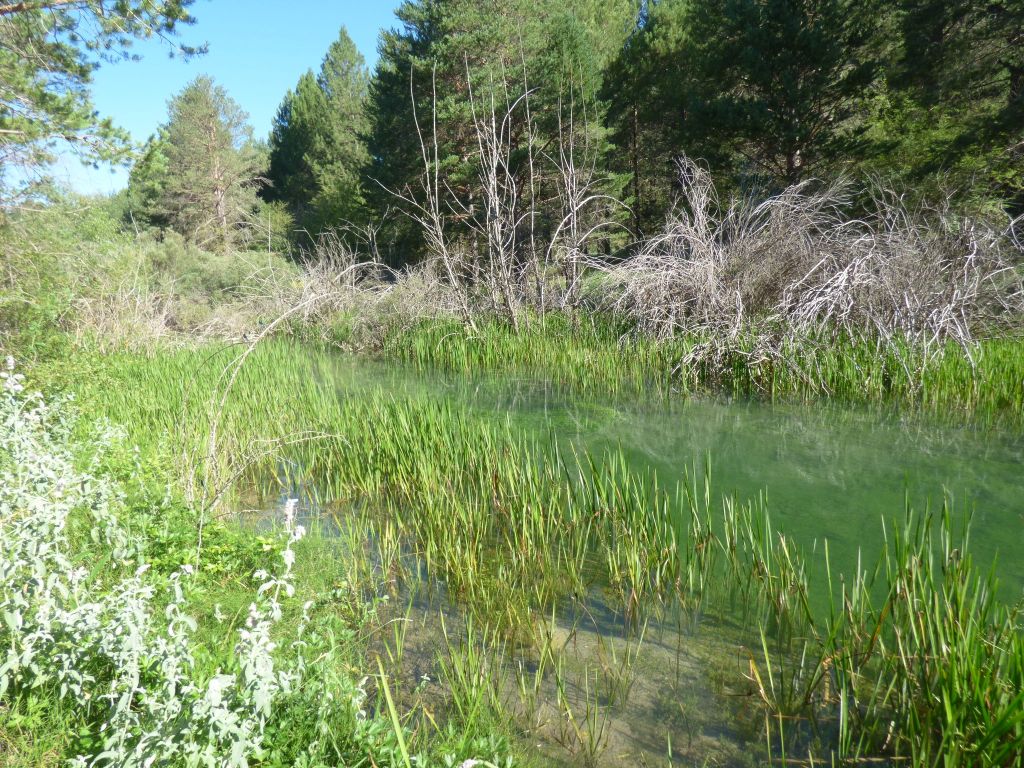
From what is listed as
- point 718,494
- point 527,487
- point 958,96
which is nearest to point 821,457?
point 718,494

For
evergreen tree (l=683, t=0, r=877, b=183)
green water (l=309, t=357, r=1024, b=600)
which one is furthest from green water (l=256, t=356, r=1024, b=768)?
evergreen tree (l=683, t=0, r=877, b=183)

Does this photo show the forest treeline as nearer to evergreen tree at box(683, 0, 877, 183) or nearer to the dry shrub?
evergreen tree at box(683, 0, 877, 183)

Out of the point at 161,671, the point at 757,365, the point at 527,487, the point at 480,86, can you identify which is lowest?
the point at 527,487

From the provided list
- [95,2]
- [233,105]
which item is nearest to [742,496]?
[95,2]

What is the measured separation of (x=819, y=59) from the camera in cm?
1347

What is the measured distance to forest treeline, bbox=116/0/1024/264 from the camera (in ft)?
37.4

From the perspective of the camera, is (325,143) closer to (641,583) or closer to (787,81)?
(787,81)

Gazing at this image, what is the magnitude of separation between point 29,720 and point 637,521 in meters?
2.34

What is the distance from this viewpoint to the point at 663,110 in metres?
18.9

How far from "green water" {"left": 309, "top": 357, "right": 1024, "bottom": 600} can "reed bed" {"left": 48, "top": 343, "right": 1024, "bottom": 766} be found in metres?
0.20

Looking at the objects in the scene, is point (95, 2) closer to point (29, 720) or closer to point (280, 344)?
point (280, 344)

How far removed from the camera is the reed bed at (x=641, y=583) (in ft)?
6.06

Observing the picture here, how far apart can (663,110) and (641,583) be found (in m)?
18.9

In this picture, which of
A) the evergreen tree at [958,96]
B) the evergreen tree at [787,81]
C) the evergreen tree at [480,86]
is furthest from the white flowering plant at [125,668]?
the evergreen tree at [787,81]
